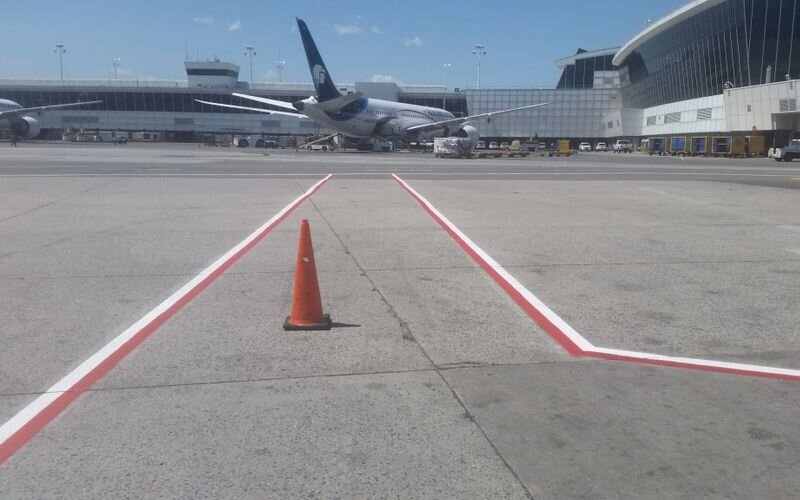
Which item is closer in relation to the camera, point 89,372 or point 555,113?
point 89,372

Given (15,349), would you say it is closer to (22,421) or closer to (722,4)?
(22,421)

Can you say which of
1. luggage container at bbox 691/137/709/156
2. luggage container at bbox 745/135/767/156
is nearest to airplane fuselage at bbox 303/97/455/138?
luggage container at bbox 691/137/709/156

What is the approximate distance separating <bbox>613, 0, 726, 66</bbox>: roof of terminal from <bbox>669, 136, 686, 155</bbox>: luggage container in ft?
56.3

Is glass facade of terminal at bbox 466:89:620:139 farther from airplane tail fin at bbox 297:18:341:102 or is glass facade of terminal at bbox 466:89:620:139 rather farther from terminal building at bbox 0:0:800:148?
airplane tail fin at bbox 297:18:341:102

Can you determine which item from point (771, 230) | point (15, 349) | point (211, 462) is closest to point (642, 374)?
point (211, 462)

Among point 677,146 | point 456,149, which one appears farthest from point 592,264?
point 677,146

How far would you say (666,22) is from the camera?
3551 inches

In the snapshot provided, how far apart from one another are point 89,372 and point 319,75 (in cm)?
5364

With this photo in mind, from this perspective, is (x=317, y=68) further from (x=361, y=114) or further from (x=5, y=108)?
(x=5, y=108)

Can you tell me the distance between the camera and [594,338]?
609 cm

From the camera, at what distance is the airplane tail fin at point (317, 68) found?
5516cm

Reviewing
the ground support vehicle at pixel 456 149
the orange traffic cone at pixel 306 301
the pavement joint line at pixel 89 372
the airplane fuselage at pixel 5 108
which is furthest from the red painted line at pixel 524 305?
the airplane fuselage at pixel 5 108

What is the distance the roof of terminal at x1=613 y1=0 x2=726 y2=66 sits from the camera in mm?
79438

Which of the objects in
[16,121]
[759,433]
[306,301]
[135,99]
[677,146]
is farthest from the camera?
[135,99]
